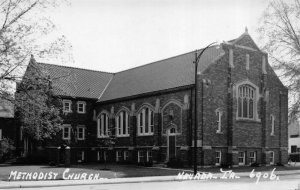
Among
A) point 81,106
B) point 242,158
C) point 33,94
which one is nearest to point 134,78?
point 81,106

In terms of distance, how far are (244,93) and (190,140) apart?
8349mm

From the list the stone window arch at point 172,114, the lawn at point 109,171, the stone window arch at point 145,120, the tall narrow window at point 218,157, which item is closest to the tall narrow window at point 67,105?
the stone window arch at point 145,120

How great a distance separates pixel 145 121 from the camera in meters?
40.9

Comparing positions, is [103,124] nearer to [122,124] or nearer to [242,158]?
[122,124]

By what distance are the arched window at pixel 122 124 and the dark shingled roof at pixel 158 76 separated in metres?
1.91

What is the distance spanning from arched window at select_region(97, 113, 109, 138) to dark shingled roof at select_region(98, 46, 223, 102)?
190 centimetres

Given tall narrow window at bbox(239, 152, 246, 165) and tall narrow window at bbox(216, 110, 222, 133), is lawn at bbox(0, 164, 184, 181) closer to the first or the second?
tall narrow window at bbox(216, 110, 222, 133)

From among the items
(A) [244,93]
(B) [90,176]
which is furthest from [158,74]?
(B) [90,176]

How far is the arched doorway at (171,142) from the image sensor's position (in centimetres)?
3697

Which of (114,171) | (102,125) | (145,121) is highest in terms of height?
(145,121)

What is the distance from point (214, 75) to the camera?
3684 centimetres

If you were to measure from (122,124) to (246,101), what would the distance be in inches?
508

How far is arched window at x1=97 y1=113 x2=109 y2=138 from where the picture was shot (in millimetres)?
46634

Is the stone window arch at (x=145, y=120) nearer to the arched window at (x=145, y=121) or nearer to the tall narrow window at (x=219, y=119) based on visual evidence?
the arched window at (x=145, y=121)
